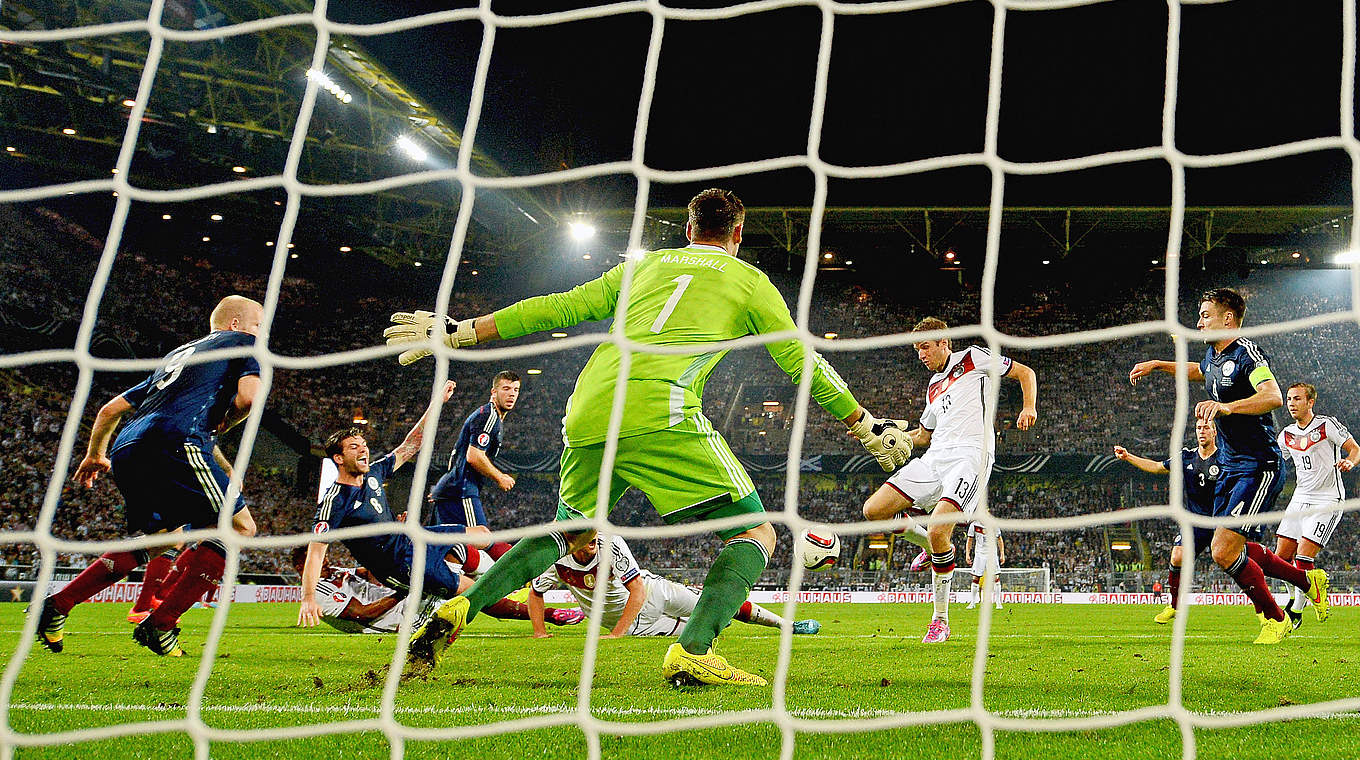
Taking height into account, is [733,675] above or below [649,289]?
below

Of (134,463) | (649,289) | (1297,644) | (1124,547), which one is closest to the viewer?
(649,289)

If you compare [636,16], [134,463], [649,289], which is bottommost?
[134,463]

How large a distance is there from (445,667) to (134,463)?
1697mm

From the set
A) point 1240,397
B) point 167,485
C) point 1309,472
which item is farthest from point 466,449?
point 1309,472

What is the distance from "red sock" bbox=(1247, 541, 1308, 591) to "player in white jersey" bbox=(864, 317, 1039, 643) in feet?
5.74

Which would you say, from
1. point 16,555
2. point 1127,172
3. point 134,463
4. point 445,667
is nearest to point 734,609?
point 445,667

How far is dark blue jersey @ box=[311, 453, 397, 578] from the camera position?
5.60m

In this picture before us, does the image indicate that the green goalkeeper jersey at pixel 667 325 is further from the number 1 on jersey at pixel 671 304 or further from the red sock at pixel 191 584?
the red sock at pixel 191 584

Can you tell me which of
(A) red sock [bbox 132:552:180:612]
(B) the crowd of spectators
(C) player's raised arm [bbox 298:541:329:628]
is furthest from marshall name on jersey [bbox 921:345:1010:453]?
(B) the crowd of spectators

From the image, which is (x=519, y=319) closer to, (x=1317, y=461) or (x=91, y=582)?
(x=91, y=582)

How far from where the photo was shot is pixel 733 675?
11.3 ft

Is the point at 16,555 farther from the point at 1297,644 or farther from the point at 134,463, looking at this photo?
the point at 1297,644

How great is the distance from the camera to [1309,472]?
7805mm

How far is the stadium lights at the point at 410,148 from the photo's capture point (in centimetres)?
1627
